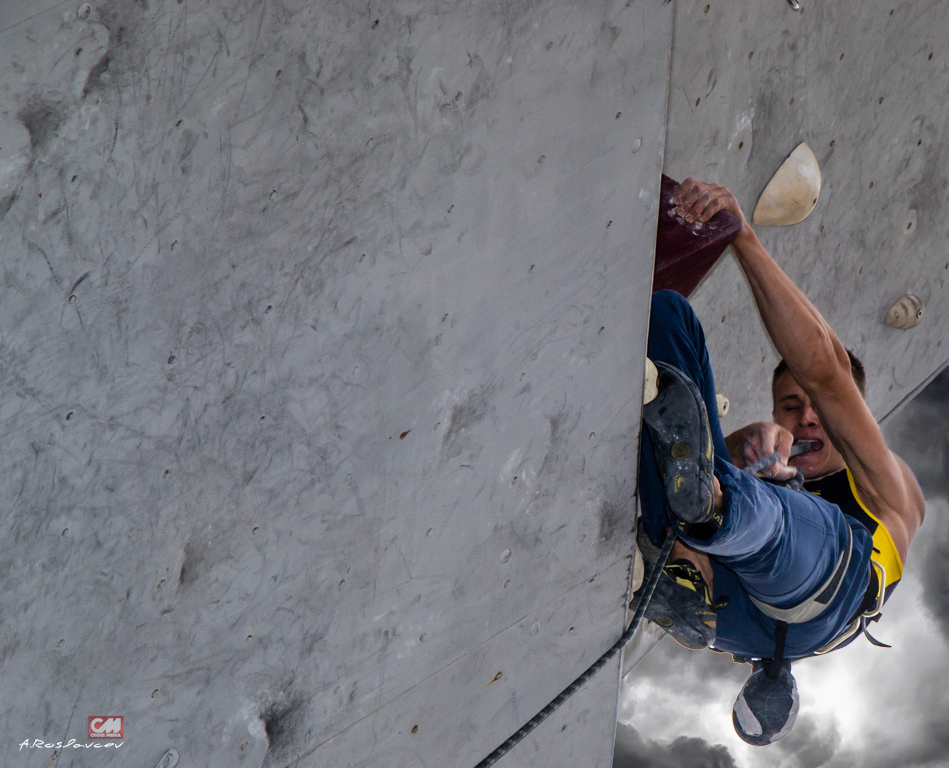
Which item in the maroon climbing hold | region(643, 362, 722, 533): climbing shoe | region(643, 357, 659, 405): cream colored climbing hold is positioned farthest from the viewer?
the maroon climbing hold

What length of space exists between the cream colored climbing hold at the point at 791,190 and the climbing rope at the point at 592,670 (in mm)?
947

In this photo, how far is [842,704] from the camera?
595 centimetres

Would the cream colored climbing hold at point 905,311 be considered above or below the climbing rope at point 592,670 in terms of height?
below

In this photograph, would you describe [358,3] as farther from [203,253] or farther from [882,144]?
[882,144]

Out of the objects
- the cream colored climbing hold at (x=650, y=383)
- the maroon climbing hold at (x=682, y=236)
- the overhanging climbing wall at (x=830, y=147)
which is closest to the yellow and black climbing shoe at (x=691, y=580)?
the cream colored climbing hold at (x=650, y=383)

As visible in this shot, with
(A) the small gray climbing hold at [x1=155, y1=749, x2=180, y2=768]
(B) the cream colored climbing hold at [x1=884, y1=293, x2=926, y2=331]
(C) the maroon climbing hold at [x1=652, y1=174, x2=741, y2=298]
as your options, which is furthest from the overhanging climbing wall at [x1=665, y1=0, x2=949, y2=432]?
(A) the small gray climbing hold at [x1=155, y1=749, x2=180, y2=768]

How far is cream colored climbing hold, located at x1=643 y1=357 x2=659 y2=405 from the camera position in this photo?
1.53m

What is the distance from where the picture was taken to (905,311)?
2.76 metres

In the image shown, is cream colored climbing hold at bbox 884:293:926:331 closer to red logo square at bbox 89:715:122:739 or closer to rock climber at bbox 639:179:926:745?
rock climber at bbox 639:179:926:745

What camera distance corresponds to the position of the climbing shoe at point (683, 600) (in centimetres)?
173

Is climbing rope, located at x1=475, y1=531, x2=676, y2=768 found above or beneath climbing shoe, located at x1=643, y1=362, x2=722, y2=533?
beneath

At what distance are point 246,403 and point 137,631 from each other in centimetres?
27

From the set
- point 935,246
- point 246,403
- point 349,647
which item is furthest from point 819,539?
point 935,246

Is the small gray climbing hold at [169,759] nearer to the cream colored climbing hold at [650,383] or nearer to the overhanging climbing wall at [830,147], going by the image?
the cream colored climbing hold at [650,383]
